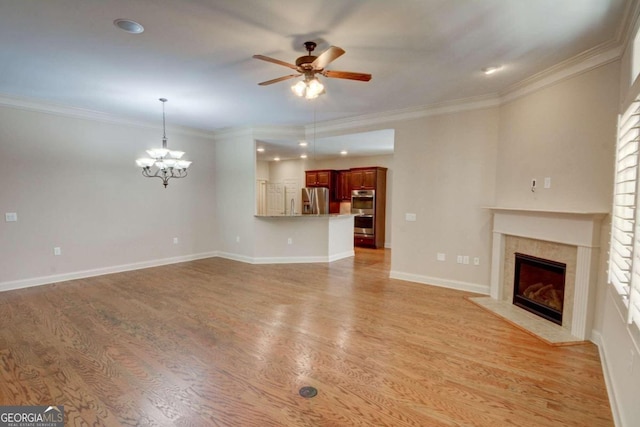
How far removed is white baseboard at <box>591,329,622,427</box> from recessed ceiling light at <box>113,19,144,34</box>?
439 centimetres

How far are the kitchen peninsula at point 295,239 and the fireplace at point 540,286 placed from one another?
3.35 metres

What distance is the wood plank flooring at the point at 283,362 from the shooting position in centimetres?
197

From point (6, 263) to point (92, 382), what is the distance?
11.7 feet

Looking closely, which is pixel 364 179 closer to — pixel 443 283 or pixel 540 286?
pixel 443 283

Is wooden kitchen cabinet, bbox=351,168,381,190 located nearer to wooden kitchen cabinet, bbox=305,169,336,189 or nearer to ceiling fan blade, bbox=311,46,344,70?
wooden kitchen cabinet, bbox=305,169,336,189

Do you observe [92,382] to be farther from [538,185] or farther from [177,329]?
[538,185]

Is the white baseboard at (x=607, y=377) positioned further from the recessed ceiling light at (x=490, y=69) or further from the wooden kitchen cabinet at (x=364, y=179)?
the wooden kitchen cabinet at (x=364, y=179)

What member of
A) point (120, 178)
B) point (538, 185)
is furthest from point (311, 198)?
point (538, 185)

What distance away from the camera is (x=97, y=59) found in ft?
10.3

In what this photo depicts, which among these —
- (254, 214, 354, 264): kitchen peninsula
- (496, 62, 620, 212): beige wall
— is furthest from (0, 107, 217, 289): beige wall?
(496, 62, 620, 212): beige wall

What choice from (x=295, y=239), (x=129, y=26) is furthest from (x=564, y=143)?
(x=295, y=239)

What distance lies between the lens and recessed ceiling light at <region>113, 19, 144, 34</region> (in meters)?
2.45

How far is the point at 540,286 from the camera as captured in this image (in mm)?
3627

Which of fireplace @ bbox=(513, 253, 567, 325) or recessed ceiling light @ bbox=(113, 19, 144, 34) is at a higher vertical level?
recessed ceiling light @ bbox=(113, 19, 144, 34)
